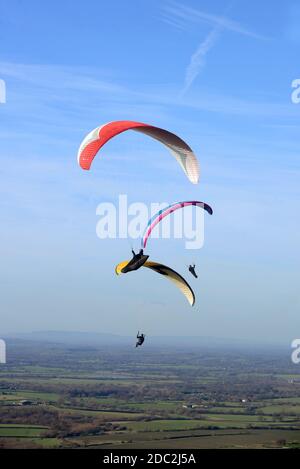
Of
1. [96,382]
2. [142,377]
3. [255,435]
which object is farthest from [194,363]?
[255,435]

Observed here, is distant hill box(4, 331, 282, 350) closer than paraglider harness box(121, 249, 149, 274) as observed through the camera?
No

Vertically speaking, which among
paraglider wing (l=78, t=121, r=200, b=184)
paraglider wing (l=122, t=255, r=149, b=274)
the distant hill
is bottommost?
paraglider wing (l=122, t=255, r=149, b=274)

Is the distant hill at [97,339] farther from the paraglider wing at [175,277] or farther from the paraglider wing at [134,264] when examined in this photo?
the paraglider wing at [134,264]

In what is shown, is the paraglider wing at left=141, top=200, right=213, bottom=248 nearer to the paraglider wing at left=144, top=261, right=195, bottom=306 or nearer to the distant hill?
the paraglider wing at left=144, top=261, right=195, bottom=306

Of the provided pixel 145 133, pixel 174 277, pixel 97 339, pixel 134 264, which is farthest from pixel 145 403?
pixel 97 339

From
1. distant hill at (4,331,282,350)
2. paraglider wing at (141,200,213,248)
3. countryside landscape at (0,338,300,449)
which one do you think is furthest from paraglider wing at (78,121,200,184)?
distant hill at (4,331,282,350)

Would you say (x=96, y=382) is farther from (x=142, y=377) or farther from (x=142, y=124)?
(x=142, y=124)

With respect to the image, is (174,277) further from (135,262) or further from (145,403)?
(145,403)
